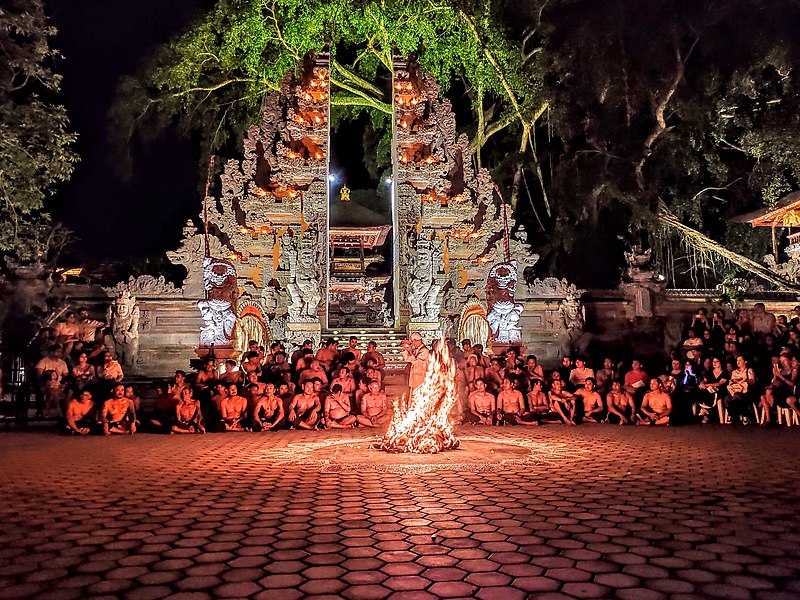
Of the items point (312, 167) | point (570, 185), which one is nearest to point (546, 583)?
point (312, 167)

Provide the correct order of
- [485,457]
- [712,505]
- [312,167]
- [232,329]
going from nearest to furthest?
[712,505] < [485,457] < [232,329] < [312,167]

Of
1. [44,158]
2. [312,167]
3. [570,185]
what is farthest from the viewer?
[570,185]

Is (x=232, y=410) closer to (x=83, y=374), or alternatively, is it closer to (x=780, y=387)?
(x=83, y=374)

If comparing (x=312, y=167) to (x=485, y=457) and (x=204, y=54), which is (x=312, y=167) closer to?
(x=204, y=54)

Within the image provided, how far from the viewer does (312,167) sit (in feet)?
52.1

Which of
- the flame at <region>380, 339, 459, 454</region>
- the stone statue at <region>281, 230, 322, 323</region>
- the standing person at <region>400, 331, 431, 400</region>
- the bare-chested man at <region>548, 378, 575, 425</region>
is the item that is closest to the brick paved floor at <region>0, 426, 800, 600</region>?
the flame at <region>380, 339, 459, 454</region>

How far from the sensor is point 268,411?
9.54m

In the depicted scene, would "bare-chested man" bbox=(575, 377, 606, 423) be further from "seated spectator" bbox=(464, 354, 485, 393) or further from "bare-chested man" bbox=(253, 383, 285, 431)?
"bare-chested man" bbox=(253, 383, 285, 431)

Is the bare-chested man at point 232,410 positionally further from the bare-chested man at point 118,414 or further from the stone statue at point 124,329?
the stone statue at point 124,329

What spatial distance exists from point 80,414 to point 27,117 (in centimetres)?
611

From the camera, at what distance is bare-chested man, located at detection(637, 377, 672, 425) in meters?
9.62

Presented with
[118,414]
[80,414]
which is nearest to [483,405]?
[118,414]

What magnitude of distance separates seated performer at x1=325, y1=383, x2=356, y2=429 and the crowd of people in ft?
0.05

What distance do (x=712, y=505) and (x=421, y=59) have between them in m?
16.3
